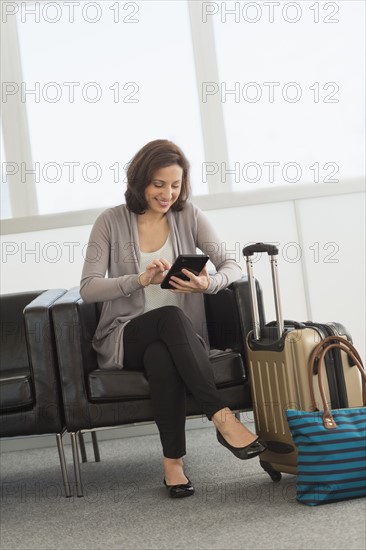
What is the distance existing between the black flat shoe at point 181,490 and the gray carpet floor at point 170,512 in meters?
0.03

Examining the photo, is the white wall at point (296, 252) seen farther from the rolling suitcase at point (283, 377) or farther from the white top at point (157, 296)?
the rolling suitcase at point (283, 377)

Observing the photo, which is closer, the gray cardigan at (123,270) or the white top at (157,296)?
the gray cardigan at (123,270)

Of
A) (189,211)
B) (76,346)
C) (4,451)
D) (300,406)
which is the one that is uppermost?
(189,211)

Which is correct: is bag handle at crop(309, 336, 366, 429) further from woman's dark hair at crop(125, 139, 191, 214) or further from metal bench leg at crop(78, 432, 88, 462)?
metal bench leg at crop(78, 432, 88, 462)

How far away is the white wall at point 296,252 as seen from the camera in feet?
13.3

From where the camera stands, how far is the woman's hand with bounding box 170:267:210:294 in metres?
2.91

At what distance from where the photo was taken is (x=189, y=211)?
10.7 ft

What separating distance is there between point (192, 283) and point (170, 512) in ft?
2.48

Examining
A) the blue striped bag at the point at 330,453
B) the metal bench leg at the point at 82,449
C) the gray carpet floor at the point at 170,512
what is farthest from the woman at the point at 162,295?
the metal bench leg at the point at 82,449

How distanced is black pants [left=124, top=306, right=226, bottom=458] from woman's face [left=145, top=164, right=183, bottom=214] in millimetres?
448

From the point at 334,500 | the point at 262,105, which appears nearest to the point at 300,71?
the point at 262,105

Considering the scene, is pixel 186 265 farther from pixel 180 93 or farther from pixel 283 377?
pixel 180 93

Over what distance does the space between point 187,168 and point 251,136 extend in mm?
969

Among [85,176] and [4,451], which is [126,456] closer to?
[4,451]
